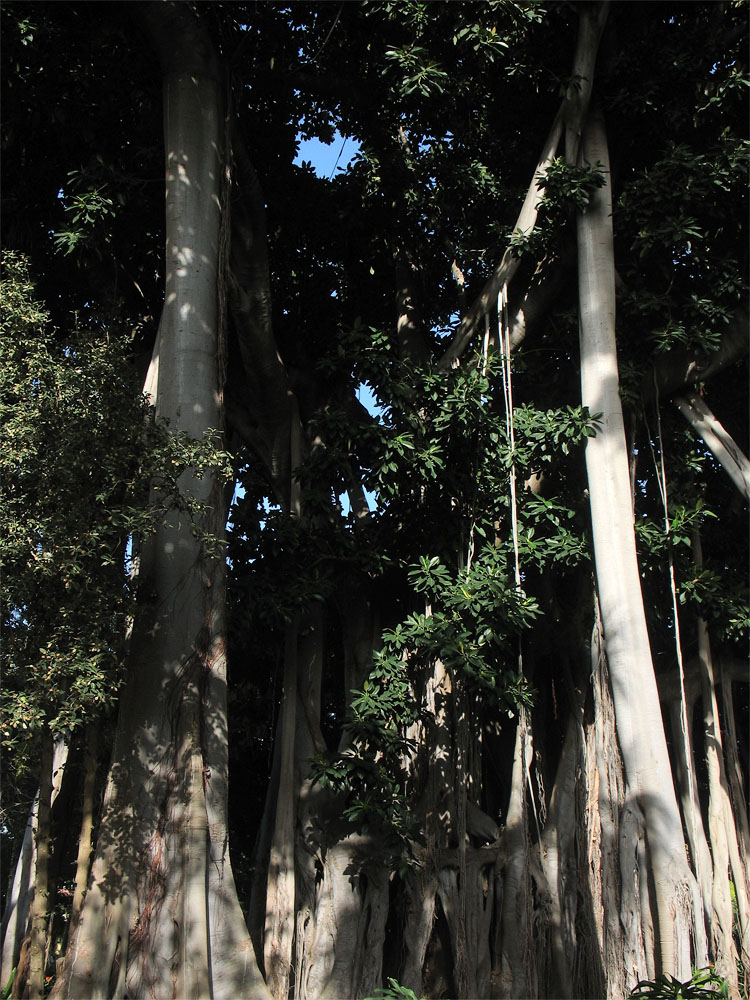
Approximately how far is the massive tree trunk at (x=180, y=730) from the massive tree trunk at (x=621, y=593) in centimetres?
253

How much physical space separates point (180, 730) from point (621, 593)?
299 centimetres

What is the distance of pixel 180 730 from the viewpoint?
18.4 feet

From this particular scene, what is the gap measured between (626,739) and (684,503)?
7.95 feet

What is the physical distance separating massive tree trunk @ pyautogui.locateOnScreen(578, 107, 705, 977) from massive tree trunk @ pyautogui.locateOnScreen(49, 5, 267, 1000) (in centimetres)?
253

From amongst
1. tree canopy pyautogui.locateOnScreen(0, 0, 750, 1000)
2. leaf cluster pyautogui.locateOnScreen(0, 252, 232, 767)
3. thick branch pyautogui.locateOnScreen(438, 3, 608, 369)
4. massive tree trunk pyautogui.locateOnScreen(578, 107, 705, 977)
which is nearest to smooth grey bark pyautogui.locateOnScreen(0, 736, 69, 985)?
tree canopy pyautogui.locateOnScreen(0, 0, 750, 1000)

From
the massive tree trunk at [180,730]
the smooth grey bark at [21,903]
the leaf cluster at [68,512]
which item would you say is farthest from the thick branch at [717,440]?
the smooth grey bark at [21,903]

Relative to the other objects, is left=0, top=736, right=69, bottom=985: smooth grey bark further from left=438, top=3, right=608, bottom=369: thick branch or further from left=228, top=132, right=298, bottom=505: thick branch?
left=438, top=3, right=608, bottom=369: thick branch

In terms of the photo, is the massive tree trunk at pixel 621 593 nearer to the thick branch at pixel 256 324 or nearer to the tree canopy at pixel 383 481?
the tree canopy at pixel 383 481

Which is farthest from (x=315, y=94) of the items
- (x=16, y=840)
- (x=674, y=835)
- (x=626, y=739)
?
(x=16, y=840)

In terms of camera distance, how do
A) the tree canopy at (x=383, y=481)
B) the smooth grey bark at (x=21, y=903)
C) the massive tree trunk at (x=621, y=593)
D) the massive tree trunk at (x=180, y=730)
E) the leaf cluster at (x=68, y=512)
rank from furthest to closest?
the smooth grey bark at (x=21, y=903) → the massive tree trunk at (x=621, y=593) → the tree canopy at (x=383, y=481) → the massive tree trunk at (x=180, y=730) → the leaf cluster at (x=68, y=512)

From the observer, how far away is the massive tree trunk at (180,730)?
5156 millimetres

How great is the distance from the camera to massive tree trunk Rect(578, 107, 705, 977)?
18.9ft

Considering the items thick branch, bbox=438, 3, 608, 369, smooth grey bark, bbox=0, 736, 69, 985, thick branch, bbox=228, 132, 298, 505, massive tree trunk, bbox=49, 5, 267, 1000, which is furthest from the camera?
smooth grey bark, bbox=0, 736, 69, 985

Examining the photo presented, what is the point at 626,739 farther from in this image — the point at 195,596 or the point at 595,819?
the point at 195,596
